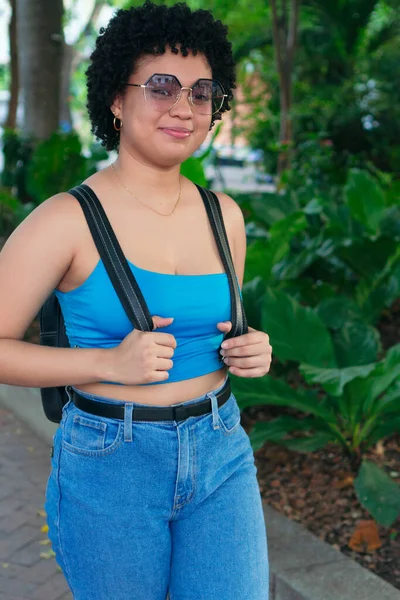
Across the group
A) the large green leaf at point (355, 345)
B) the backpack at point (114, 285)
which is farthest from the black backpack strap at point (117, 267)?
the large green leaf at point (355, 345)

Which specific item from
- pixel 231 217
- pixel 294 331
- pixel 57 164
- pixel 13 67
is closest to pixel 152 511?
pixel 231 217

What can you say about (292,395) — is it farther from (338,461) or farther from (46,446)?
(46,446)

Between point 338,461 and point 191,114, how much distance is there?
2.48m

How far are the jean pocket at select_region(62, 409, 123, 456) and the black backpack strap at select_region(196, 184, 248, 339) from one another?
0.33 meters

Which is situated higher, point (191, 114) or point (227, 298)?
point (191, 114)

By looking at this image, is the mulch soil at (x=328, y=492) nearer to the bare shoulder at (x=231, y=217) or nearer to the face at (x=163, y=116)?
the bare shoulder at (x=231, y=217)

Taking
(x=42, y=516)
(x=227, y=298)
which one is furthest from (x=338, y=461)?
(x=227, y=298)

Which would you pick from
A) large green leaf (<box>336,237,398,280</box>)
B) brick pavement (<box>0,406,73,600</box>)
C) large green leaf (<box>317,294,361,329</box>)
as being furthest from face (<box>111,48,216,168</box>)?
large green leaf (<box>336,237,398,280</box>)

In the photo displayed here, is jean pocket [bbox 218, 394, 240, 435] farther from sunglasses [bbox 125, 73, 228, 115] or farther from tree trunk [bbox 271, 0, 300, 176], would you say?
tree trunk [bbox 271, 0, 300, 176]

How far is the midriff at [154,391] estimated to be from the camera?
5.55ft

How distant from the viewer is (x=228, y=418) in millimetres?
1783

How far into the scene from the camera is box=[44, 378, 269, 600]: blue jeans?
165 cm

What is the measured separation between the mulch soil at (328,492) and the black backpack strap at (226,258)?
5.08ft

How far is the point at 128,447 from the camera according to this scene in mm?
1637
